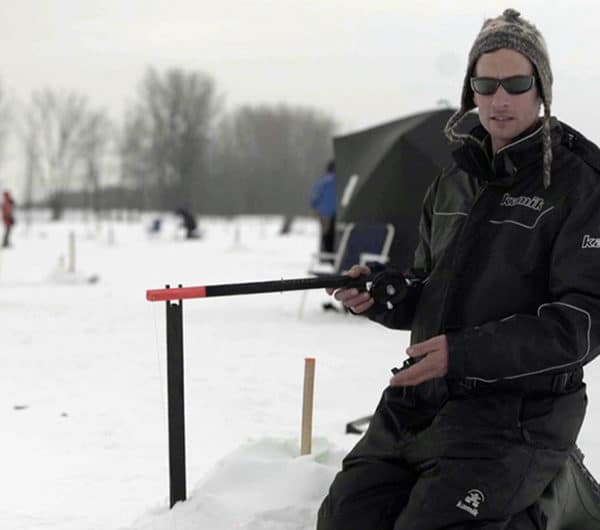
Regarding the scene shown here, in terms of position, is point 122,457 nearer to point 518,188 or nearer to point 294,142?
point 518,188

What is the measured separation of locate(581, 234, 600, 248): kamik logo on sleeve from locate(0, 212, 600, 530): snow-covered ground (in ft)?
4.87

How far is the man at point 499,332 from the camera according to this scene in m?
2.13

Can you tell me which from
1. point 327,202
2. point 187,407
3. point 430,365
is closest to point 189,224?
point 327,202

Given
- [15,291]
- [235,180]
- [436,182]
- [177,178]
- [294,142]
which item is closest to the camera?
[436,182]

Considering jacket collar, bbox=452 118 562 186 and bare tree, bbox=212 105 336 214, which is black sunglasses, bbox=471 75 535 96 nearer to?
jacket collar, bbox=452 118 562 186

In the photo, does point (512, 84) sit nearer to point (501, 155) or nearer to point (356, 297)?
point (501, 155)

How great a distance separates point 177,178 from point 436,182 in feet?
206

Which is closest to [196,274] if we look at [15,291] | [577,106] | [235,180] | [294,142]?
[15,291]

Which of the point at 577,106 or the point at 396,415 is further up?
the point at 577,106

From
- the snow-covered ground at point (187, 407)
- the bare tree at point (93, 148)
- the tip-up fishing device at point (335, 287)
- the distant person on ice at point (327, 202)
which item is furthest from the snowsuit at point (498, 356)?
the bare tree at point (93, 148)

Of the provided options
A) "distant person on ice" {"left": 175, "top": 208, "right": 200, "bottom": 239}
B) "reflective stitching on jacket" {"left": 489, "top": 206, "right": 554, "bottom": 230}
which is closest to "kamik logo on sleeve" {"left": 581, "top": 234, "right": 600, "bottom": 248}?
"reflective stitching on jacket" {"left": 489, "top": 206, "right": 554, "bottom": 230}

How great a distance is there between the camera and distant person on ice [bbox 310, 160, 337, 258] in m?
11.7

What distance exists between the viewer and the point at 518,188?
2346mm

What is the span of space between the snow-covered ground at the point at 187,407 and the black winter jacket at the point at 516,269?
1.07m
